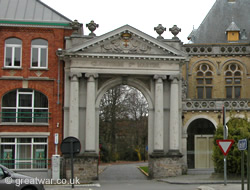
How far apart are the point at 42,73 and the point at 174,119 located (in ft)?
31.5

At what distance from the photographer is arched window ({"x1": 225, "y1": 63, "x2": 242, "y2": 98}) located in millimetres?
39344

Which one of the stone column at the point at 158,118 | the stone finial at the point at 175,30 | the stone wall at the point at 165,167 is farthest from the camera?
the stone finial at the point at 175,30

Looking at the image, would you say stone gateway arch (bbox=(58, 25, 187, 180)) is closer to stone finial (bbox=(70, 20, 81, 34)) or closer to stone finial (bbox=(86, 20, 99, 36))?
stone finial (bbox=(86, 20, 99, 36))

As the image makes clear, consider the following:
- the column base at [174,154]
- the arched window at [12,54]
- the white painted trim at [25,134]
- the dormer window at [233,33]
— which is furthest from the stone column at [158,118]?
the dormer window at [233,33]

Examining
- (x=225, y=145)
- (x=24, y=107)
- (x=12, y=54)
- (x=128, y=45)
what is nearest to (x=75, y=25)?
(x=128, y=45)

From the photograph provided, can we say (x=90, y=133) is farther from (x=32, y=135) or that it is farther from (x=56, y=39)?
(x=56, y=39)

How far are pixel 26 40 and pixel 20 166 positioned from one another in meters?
8.52

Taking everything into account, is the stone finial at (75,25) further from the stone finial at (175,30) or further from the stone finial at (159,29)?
the stone finial at (175,30)

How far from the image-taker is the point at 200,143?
35250 millimetres

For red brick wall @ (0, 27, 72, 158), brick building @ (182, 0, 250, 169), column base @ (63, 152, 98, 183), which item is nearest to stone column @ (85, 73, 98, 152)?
column base @ (63, 152, 98, 183)

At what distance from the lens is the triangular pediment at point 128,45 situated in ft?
104

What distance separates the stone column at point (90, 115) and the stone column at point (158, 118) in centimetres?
418

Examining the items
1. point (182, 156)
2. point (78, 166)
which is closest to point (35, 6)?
point (78, 166)

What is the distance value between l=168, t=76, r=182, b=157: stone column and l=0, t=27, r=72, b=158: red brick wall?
24.8 ft
